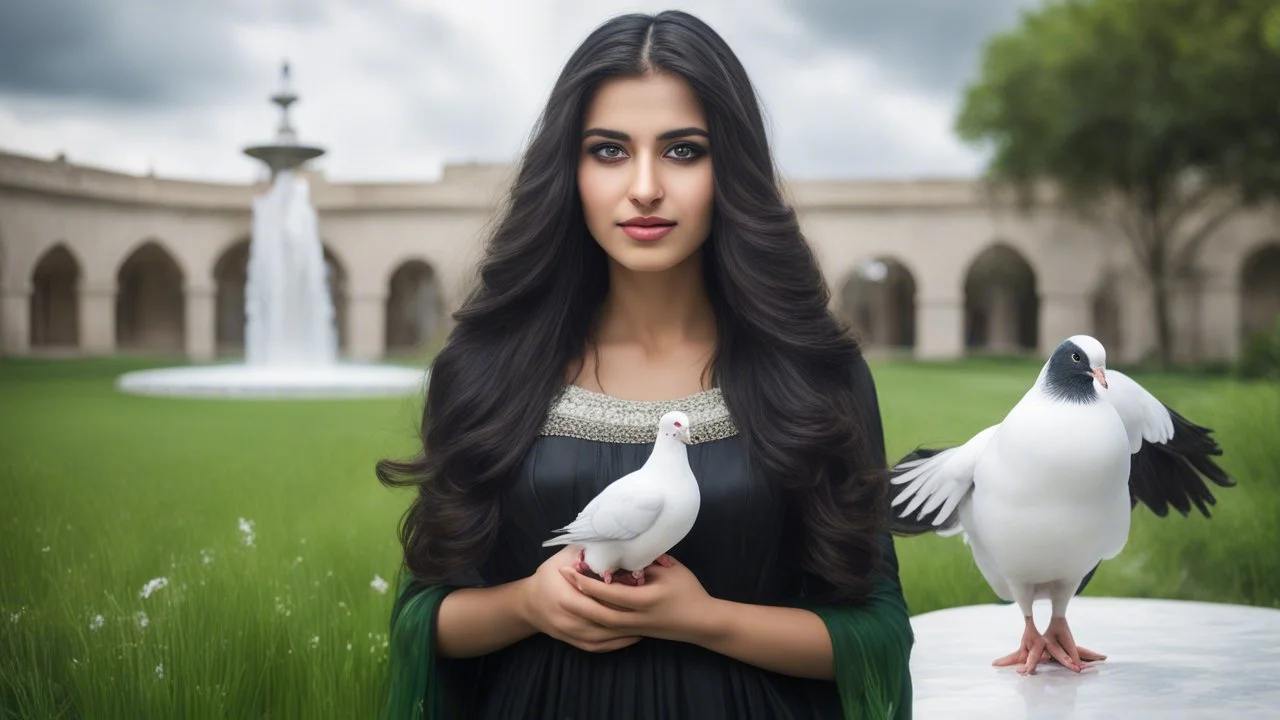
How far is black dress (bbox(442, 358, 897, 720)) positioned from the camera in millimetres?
1808

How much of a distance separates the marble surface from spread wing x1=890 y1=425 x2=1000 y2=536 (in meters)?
0.38

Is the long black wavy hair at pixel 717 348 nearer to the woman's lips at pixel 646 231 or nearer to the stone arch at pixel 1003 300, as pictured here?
the woman's lips at pixel 646 231

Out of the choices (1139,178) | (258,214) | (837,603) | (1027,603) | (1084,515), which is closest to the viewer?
(837,603)

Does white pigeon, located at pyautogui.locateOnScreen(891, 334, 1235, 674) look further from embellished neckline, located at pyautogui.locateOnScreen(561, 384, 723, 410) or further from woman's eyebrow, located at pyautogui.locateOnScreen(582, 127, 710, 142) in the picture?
woman's eyebrow, located at pyautogui.locateOnScreen(582, 127, 710, 142)

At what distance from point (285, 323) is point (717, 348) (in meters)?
8.98

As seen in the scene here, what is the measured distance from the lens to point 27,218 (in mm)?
4395

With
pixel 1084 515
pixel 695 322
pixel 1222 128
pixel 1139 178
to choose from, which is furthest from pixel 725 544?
pixel 1139 178

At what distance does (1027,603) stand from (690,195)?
122 cm

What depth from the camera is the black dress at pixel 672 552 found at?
1808 mm

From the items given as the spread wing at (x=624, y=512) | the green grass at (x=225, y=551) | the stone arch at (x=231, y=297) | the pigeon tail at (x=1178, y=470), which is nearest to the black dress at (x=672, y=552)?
the spread wing at (x=624, y=512)

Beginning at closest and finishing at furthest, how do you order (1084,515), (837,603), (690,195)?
(690,195) < (837,603) < (1084,515)

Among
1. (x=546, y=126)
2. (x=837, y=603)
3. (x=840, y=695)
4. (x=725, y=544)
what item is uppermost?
(x=546, y=126)

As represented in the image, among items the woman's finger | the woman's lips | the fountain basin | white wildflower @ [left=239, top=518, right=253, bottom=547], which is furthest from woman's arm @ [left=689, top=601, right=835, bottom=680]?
the fountain basin

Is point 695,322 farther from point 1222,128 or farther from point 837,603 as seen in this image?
point 1222,128
